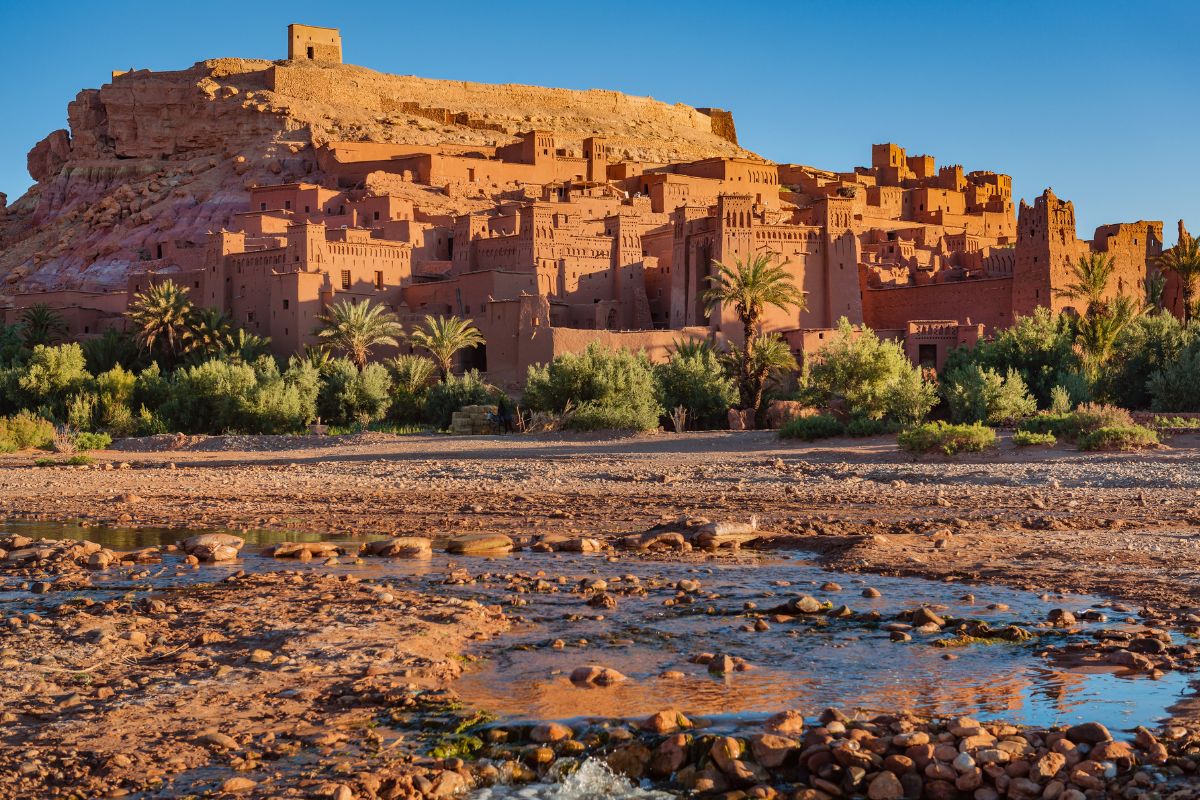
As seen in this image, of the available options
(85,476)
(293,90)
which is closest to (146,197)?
(293,90)

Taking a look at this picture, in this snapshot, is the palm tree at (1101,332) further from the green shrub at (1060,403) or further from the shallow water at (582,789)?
the shallow water at (582,789)

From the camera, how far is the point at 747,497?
57.8 feet

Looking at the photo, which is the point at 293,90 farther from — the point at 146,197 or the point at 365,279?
the point at 365,279

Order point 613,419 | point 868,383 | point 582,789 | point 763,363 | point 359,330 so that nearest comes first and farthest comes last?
point 582,789 → point 613,419 → point 868,383 → point 763,363 → point 359,330

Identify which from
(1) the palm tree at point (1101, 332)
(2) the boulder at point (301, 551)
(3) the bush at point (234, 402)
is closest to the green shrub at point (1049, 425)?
(1) the palm tree at point (1101, 332)

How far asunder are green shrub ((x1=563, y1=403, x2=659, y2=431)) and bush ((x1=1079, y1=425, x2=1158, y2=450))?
9645mm

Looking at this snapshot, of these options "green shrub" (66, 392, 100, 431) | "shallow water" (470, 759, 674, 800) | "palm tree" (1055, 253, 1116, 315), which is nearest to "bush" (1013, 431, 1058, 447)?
"shallow water" (470, 759, 674, 800)

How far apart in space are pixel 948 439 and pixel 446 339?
729 inches

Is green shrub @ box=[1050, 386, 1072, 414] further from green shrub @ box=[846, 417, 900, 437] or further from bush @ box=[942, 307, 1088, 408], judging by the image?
green shrub @ box=[846, 417, 900, 437]

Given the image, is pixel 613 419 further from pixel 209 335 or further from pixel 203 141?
pixel 203 141

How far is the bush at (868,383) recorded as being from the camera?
25.9m

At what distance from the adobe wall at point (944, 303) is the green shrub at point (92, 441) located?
77.0 ft

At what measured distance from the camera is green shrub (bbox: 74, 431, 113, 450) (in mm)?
29206

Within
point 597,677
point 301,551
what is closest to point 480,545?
point 301,551
